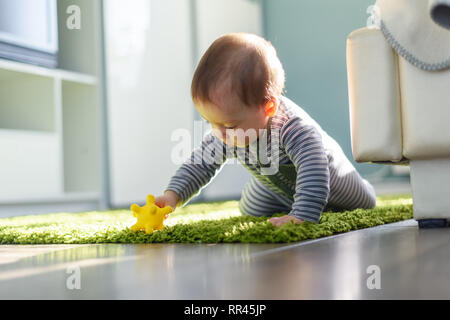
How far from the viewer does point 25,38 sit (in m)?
1.95

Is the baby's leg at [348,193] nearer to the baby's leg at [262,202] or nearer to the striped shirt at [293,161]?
the striped shirt at [293,161]

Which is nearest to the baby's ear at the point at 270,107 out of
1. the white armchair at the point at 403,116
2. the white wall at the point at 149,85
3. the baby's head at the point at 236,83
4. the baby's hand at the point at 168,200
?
the baby's head at the point at 236,83

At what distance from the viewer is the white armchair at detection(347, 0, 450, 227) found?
94 centimetres

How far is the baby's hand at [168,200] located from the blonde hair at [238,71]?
236 mm

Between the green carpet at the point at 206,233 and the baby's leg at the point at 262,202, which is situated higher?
the baby's leg at the point at 262,202

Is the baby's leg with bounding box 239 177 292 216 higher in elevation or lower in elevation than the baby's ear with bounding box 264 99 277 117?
lower

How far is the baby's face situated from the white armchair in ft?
0.62

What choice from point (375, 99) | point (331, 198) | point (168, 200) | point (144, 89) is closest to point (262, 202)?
point (331, 198)

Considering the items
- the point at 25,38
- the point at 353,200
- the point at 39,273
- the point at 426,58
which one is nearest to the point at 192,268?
the point at 39,273

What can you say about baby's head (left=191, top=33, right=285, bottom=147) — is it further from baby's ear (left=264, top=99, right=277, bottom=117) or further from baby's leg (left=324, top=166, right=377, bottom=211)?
baby's leg (left=324, top=166, right=377, bottom=211)

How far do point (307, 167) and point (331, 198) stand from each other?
0.91 ft

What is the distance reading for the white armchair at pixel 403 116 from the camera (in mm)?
935

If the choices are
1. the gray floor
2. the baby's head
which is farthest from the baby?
the gray floor

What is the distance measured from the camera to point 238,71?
905 mm
